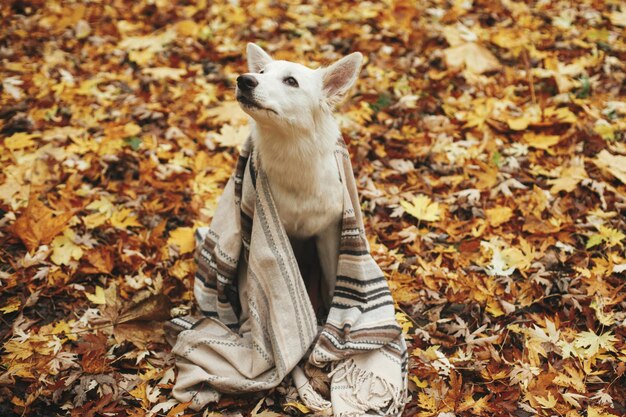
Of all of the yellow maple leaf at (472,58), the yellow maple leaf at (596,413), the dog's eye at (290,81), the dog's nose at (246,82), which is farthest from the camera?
the yellow maple leaf at (472,58)

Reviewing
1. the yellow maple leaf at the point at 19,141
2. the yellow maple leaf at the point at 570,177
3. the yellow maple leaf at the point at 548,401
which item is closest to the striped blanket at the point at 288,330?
the yellow maple leaf at the point at 548,401

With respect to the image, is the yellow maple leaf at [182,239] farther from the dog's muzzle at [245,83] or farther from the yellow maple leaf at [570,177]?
the yellow maple leaf at [570,177]

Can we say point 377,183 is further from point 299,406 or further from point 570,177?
point 299,406

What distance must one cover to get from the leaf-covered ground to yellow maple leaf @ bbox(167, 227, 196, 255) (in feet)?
0.04

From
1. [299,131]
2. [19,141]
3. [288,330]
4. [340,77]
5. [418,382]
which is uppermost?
[340,77]

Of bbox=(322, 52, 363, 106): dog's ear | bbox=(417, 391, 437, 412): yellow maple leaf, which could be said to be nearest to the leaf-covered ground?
bbox=(417, 391, 437, 412): yellow maple leaf

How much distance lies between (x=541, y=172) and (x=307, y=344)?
2.58m

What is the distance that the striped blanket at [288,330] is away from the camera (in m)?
2.79

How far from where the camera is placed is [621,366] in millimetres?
2832

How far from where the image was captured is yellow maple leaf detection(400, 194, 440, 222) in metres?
3.88

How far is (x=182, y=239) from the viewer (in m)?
3.82

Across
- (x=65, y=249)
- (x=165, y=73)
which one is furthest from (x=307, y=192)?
(x=165, y=73)

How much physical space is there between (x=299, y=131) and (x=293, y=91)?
0.20 metres

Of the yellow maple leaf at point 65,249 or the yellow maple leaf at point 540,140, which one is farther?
the yellow maple leaf at point 540,140
